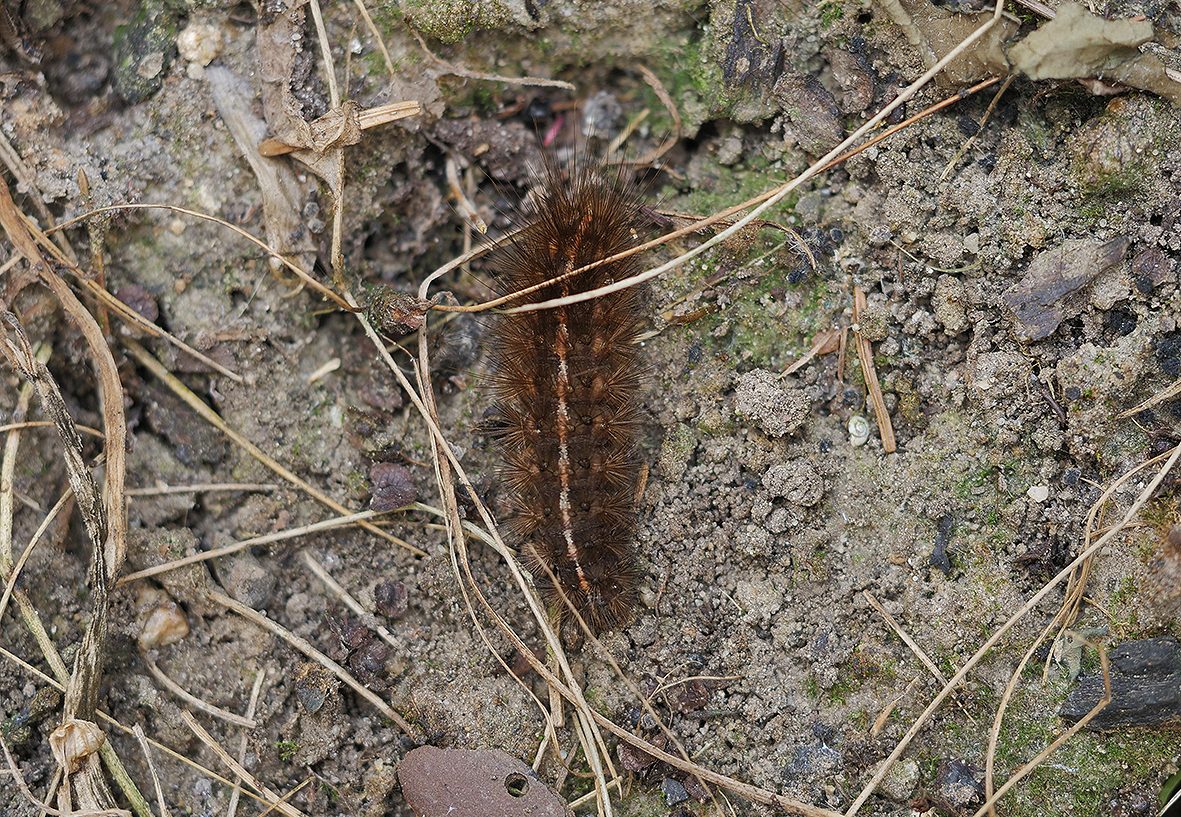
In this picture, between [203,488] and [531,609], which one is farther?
[203,488]

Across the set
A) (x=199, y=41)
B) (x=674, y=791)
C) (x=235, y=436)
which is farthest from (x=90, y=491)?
(x=674, y=791)

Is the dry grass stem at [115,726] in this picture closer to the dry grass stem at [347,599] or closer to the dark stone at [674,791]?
the dry grass stem at [347,599]

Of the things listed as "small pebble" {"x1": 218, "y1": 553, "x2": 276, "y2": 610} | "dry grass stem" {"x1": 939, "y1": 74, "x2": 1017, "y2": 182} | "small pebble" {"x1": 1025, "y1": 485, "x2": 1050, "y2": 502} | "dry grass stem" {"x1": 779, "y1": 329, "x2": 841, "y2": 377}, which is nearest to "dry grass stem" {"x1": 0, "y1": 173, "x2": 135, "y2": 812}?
"small pebble" {"x1": 218, "y1": 553, "x2": 276, "y2": 610}

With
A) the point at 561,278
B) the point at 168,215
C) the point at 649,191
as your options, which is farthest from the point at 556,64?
the point at 168,215

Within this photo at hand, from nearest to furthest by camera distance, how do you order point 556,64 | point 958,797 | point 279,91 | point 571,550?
point 958,797, point 571,550, point 279,91, point 556,64

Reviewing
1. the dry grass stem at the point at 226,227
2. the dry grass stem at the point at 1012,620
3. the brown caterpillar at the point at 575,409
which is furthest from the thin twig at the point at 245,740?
the dry grass stem at the point at 1012,620

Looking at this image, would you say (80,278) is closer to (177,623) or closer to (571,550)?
(177,623)

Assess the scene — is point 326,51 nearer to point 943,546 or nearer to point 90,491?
point 90,491
